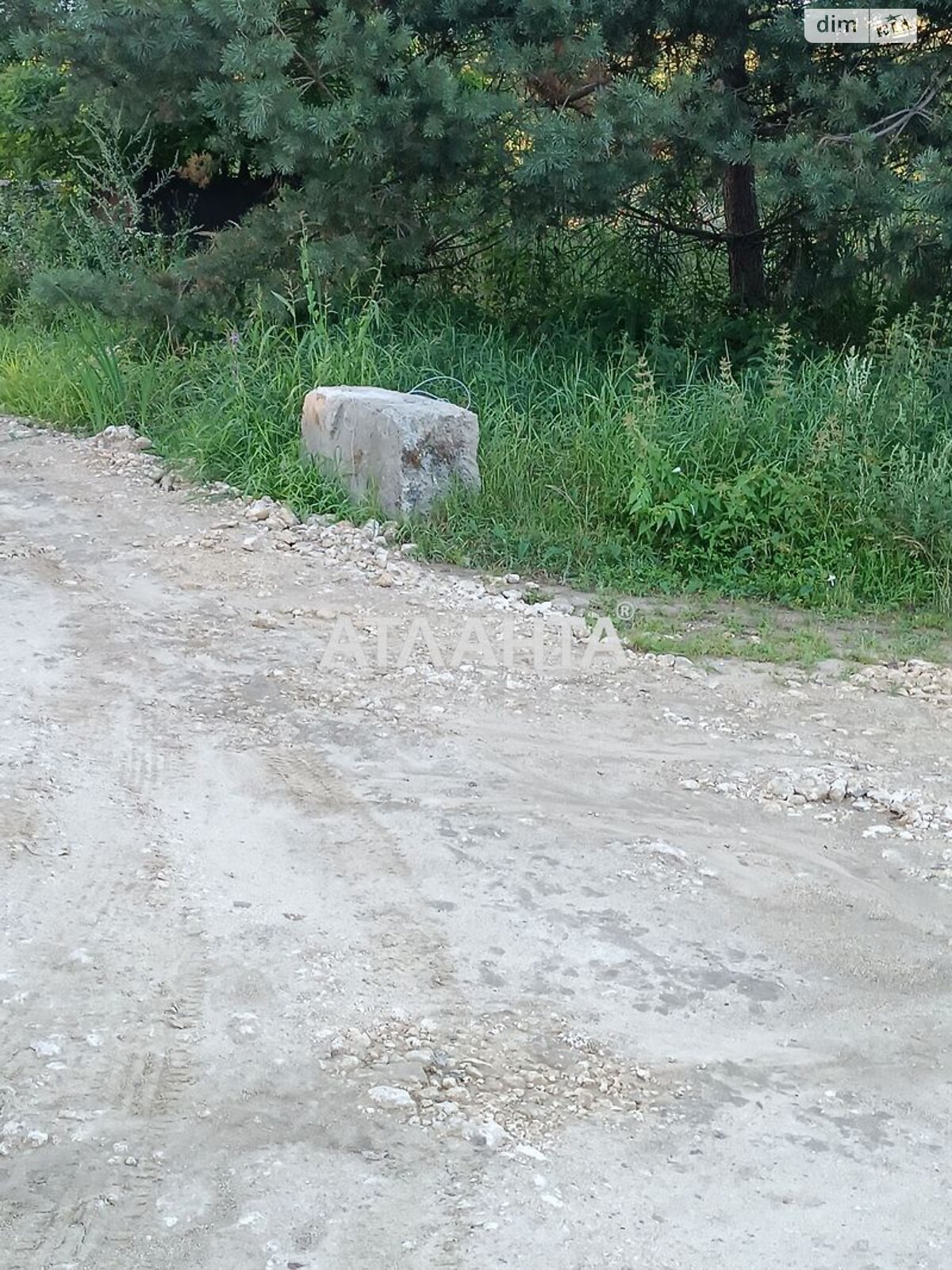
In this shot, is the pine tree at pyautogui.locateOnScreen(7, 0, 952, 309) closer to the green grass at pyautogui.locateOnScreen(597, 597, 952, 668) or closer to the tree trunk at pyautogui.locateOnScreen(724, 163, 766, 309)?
the tree trunk at pyautogui.locateOnScreen(724, 163, 766, 309)

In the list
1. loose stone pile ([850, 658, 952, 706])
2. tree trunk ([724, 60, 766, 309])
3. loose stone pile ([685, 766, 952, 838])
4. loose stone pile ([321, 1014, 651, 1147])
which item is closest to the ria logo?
tree trunk ([724, 60, 766, 309])

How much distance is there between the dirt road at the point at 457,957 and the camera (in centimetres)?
252

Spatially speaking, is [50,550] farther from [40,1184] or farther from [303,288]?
[40,1184]

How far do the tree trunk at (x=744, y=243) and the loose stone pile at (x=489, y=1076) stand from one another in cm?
683

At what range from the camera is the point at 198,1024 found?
298 cm

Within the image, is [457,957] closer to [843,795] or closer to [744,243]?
[843,795]

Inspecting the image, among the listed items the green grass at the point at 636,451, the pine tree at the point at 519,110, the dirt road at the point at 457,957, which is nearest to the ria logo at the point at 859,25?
the pine tree at the point at 519,110

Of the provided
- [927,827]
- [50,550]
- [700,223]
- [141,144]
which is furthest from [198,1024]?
[141,144]

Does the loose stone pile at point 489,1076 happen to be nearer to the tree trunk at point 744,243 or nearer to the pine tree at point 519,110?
the pine tree at point 519,110

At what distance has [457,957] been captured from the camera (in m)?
3.31

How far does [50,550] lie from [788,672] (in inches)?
127

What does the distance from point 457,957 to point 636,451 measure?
12.8 feet

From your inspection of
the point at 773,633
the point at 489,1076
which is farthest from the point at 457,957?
Answer: the point at 773,633

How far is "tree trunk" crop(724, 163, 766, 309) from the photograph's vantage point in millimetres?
8914
